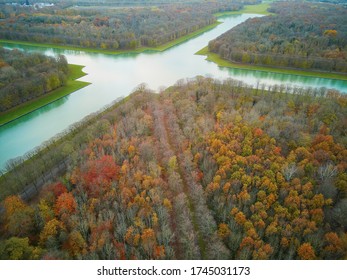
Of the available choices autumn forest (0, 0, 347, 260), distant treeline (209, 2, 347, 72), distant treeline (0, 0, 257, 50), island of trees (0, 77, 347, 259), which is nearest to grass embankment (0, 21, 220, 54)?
distant treeline (0, 0, 257, 50)

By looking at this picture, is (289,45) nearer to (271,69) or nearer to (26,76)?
(271,69)

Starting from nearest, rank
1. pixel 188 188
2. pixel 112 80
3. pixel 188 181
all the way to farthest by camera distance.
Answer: pixel 188 188 → pixel 188 181 → pixel 112 80

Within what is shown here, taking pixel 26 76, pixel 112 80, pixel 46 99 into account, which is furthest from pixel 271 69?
pixel 26 76

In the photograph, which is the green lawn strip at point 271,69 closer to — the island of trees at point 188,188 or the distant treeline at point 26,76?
the island of trees at point 188,188

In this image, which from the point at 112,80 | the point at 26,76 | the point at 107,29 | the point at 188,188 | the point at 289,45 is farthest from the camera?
the point at 107,29

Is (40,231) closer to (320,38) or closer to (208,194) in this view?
(208,194)

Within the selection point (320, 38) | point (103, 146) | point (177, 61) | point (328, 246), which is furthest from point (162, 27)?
point (328, 246)

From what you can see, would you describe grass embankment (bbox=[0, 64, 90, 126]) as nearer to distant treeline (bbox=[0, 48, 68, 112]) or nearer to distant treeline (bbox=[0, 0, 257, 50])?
distant treeline (bbox=[0, 48, 68, 112])

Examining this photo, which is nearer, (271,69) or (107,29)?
(271,69)
